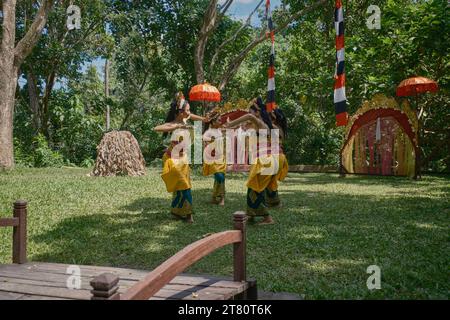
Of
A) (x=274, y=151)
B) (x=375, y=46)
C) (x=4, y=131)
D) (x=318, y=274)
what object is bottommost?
(x=318, y=274)

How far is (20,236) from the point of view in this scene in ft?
14.3

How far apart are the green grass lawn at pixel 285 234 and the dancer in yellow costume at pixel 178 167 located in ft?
0.99

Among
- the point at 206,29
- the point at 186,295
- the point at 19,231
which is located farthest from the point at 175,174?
the point at 206,29

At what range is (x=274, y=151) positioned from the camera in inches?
270

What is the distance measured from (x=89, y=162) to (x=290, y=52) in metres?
10.4

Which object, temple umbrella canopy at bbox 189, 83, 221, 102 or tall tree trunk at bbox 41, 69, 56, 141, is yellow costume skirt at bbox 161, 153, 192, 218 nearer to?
temple umbrella canopy at bbox 189, 83, 221, 102

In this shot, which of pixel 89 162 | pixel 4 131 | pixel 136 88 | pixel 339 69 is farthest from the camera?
pixel 136 88

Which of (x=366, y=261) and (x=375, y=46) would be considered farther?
(x=375, y=46)

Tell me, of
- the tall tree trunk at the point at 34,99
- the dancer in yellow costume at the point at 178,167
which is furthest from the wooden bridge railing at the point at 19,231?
the tall tree trunk at the point at 34,99

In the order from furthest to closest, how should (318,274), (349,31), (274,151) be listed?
(349,31) → (274,151) → (318,274)

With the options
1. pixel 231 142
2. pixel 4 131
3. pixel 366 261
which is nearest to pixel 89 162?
pixel 4 131

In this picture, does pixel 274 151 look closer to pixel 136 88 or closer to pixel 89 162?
pixel 89 162

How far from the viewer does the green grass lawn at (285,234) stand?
174 inches

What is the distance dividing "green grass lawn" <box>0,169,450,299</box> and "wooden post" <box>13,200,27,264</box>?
88 cm
